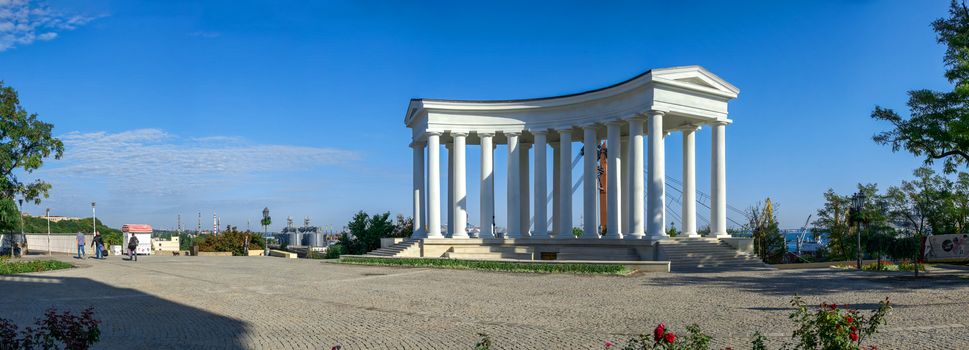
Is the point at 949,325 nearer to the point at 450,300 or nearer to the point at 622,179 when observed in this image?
the point at 450,300

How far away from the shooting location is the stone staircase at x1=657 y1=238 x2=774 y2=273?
32000 millimetres

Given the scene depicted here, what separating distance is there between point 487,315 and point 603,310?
2880mm

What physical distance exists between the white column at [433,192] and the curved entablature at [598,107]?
5.15 ft

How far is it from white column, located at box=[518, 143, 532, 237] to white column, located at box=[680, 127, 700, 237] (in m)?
11.8

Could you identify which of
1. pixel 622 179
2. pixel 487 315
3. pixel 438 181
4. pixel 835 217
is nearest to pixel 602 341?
pixel 487 315

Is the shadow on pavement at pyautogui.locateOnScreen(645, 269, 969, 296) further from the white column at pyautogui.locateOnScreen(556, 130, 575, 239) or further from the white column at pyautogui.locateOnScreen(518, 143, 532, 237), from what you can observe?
the white column at pyautogui.locateOnScreen(518, 143, 532, 237)

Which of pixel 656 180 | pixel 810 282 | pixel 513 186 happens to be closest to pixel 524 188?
pixel 513 186

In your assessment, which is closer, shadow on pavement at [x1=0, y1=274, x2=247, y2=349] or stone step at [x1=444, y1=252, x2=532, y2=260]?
shadow on pavement at [x1=0, y1=274, x2=247, y2=349]

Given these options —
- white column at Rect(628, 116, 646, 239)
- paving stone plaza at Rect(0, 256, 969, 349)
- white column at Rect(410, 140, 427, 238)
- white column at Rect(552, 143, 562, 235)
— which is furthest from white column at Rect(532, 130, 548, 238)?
paving stone plaza at Rect(0, 256, 969, 349)

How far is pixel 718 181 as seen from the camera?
122 feet

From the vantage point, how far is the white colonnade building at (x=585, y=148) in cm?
3569

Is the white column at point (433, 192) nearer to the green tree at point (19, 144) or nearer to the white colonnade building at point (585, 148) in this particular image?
the white colonnade building at point (585, 148)

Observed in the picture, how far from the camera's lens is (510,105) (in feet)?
141

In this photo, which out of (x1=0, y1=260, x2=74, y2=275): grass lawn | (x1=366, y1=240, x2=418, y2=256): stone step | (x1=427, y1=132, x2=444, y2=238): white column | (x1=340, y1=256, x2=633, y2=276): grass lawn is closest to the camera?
(x1=340, y1=256, x2=633, y2=276): grass lawn
